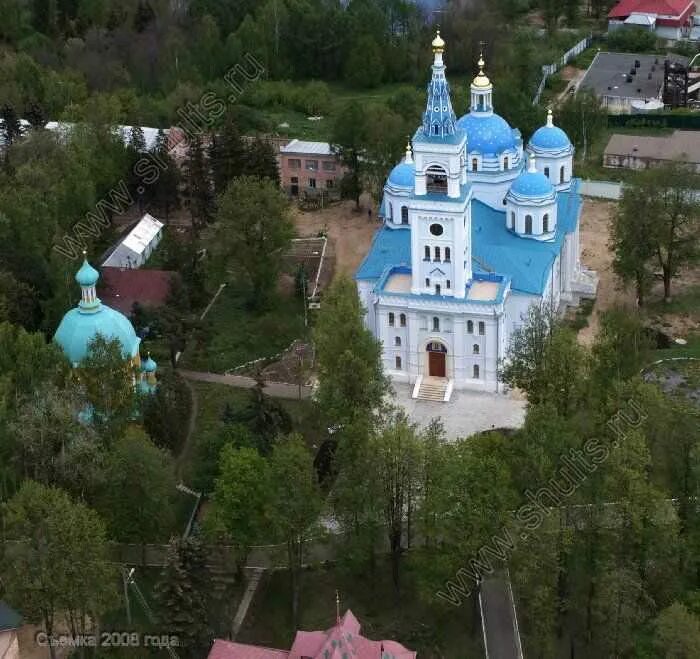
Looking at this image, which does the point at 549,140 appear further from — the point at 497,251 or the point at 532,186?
the point at 497,251

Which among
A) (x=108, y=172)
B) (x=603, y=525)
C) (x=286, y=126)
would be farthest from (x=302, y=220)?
(x=603, y=525)

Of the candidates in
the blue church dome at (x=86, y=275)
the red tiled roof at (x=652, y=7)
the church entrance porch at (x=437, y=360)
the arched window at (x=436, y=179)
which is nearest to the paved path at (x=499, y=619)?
the church entrance porch at (x=437, y=360)

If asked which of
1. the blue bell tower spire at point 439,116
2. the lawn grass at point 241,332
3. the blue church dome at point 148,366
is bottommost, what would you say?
the lawn grass at point 241,332

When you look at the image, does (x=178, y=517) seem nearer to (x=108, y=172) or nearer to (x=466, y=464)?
(x=466, y=464)

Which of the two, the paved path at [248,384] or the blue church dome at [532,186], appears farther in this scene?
the blue church dome at [532,186]

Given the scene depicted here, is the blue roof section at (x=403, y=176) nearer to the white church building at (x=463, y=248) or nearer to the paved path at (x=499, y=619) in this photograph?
the white church building at (x=463, y=248)

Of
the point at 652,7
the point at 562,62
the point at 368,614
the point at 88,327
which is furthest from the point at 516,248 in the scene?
the point at 652,7
